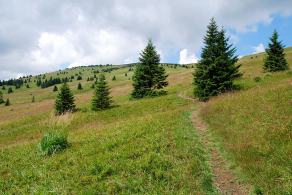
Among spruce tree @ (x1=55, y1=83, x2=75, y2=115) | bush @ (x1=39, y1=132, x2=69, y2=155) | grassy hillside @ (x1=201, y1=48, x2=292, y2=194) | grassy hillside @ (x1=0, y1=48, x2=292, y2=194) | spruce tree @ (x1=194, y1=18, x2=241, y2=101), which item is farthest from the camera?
spruce tree @ (x1=55, y1=83, x2=75, y2=115)

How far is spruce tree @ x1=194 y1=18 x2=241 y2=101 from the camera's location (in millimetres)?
33406

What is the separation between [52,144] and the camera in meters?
15.6

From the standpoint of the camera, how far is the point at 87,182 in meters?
10.8

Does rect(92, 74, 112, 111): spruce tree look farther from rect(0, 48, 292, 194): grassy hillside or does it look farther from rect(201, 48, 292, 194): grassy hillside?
rect(0, 48, 292, 194): grassy hillside

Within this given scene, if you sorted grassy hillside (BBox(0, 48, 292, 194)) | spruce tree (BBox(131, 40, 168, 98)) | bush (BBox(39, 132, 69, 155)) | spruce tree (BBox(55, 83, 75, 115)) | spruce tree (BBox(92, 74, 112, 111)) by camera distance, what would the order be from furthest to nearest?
spruce tree (BBox(131, 40, 168, 98))
spruce tree (BBox(55, 83, 75, 115))
spruce tree (BBox(92, 74, 112, 111))
bush (BBox(39, 132, 69, 155))
grassy hillside (BBox(0, 48, 292, 194))

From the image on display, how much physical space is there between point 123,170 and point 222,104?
12693mm

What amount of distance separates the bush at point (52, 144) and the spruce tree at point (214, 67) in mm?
20144

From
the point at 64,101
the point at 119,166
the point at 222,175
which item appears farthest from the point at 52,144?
the point at 64,101

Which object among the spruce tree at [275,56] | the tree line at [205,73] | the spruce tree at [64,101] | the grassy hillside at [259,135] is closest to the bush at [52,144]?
the grassy hillside at [259,135]

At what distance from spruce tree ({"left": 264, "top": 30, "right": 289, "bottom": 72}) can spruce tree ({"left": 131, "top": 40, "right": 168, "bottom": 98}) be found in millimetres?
15797

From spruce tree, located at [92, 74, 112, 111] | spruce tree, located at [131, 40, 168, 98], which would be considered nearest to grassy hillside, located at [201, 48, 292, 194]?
spruce tree, located at [92, 74, 112, 111]

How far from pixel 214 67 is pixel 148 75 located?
13499 millimetres

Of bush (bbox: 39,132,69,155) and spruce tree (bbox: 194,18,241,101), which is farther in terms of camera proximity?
spruce tree (bbox: 194,18,241,101)

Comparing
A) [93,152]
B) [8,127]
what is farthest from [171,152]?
[8,127]
